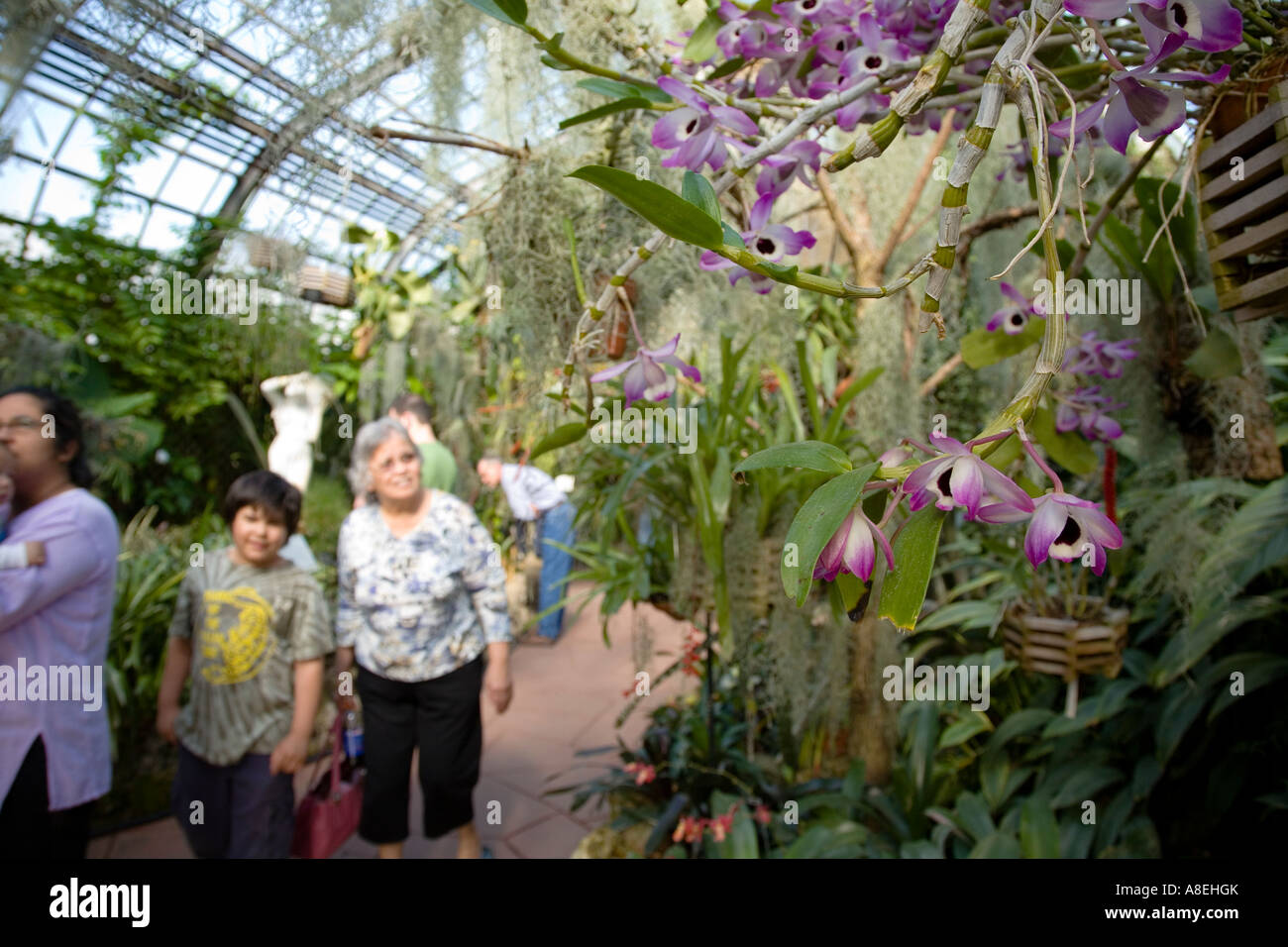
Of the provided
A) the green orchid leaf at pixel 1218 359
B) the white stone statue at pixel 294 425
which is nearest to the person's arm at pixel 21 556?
the white stone statue at pixel 294 425

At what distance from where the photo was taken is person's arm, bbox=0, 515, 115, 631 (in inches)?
44.1

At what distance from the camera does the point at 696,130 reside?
0.57 meters

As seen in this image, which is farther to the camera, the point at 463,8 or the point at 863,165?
the point at 863,165

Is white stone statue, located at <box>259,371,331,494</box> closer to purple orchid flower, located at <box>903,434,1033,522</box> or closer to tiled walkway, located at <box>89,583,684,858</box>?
tiled walkway, located at <box>89,583,684,858</box>

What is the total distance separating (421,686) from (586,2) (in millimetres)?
1436

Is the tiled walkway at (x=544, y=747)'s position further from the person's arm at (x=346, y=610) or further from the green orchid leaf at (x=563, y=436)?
the green orchid leaf at (x=563, y=436)

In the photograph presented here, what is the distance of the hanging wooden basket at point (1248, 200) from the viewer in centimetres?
54

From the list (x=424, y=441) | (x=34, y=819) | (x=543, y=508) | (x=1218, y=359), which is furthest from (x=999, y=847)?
(x=543, y=508)

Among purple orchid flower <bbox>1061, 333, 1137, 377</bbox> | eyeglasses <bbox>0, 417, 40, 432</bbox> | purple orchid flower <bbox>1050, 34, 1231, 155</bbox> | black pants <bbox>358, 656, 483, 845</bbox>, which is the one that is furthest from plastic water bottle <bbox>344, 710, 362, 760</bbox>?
purple orchid flower <bbox>1050, 34, 1231, 155</bbox>

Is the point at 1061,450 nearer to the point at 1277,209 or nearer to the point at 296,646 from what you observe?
the point at 1277,209

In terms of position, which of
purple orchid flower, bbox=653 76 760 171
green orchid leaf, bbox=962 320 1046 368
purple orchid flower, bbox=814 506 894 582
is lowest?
purple orchid flower, bbox=814 506 894 582

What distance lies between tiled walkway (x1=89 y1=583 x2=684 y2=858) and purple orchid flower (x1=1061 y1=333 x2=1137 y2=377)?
3.19ft
